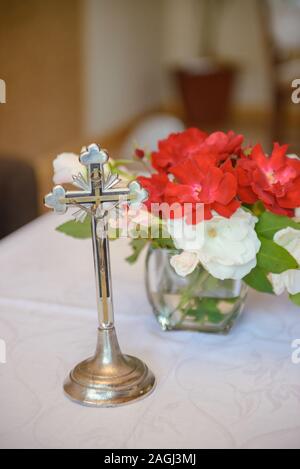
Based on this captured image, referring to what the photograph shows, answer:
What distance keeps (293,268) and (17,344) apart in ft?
1.25

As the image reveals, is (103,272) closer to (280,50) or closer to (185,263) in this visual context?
(185,263)

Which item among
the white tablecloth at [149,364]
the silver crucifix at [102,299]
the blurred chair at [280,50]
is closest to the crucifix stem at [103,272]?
the silver crucifix at [102,299]

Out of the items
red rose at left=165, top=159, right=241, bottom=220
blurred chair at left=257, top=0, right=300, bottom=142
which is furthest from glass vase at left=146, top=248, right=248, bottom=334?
blurred chair at left=257, top=0, right=300, bottom=142

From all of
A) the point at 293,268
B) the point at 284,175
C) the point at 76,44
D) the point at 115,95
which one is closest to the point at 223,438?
the point at 293,268

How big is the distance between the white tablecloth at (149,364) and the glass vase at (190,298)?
0.06ft

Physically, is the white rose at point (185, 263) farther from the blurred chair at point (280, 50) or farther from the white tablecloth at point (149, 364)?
the blurred chair at point (280, 50)

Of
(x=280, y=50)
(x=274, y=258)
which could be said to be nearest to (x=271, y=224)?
(x=274, y=258)

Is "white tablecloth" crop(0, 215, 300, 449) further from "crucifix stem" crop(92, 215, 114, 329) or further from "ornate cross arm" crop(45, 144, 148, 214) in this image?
"ornate cross arm" crop(45, 144, 148, 214)

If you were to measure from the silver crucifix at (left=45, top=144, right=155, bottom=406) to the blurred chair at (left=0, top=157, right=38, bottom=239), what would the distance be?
0.96 m

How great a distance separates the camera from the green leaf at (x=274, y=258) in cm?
77

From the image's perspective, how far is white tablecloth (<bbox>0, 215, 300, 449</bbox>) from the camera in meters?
0.68

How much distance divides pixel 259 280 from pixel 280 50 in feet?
11.0

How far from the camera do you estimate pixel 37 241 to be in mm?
1273

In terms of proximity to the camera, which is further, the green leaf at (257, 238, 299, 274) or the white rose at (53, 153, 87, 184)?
the white rose at (53, 153, 87, 184)
